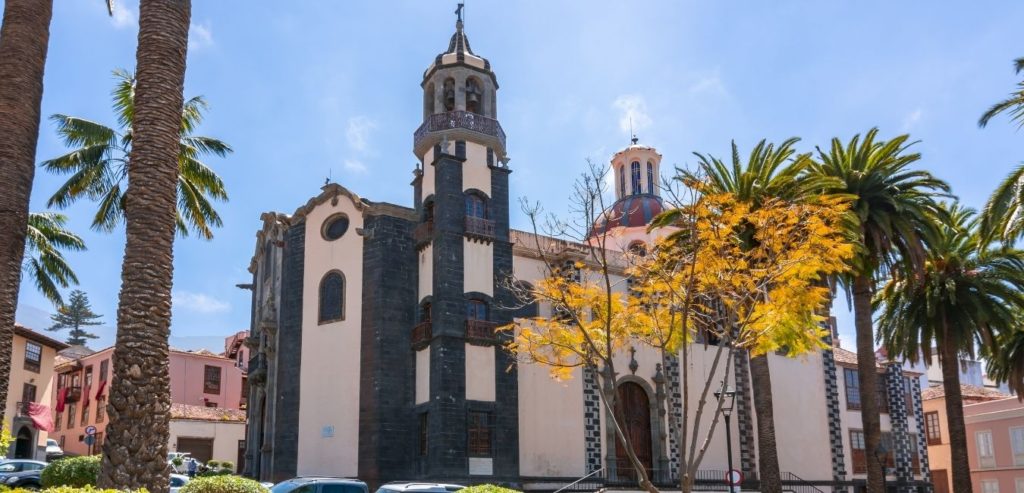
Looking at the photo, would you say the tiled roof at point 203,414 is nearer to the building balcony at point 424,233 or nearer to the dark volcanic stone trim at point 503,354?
the building balcony at point 424,233

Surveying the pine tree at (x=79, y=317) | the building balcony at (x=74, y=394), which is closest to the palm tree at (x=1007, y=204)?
the building balcony at (x=74, y=394)

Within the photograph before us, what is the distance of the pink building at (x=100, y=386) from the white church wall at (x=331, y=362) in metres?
26.5

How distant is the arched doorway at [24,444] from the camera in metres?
47.8

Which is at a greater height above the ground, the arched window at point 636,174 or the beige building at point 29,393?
the arched window at point 636,174

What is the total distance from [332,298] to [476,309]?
223 inches

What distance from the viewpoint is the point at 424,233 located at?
35.1 m

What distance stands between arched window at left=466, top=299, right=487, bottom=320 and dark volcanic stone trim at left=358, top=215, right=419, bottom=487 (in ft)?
6.75

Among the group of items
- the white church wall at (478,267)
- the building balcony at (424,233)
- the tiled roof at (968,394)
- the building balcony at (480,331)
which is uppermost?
the building balcony at (424,233)

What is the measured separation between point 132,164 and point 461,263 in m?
20.1

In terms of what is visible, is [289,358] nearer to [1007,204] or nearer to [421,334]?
[421,334]

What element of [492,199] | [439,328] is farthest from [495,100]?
[439,328]

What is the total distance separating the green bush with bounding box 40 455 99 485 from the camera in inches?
895

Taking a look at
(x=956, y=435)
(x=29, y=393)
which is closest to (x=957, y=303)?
(x=956, y=435)

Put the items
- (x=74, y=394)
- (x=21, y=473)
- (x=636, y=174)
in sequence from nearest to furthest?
(x=21, y=473) → (x=636, y=174) → (x=74, y=394)
